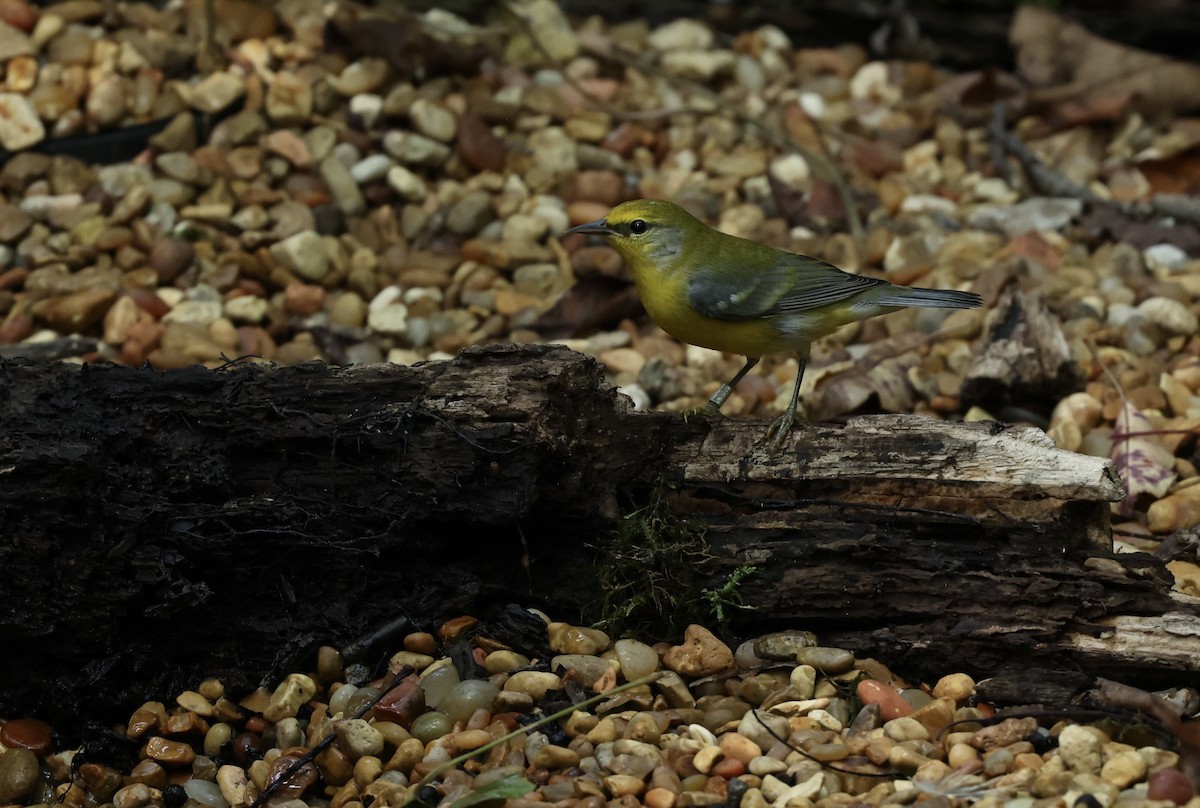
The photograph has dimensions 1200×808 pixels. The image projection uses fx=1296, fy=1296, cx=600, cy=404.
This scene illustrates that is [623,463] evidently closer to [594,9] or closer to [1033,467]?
[1033,467]

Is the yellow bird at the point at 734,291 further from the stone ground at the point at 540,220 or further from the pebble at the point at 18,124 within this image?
the pebble at the point at 18,124

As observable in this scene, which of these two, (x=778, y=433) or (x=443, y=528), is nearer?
(x=443, y=528)

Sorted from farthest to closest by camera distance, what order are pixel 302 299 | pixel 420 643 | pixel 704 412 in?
pixel 302 299
pixel 704 412
pixel 420 643

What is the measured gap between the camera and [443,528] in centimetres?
396

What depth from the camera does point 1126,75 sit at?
26.5 feet

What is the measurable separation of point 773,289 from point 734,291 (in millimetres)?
183

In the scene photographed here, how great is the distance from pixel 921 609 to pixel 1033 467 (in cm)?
55

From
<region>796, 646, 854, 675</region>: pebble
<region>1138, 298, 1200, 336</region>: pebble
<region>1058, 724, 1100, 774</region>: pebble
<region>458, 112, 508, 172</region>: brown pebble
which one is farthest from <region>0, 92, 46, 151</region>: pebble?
<region>1058, 724, 1100, 774</region>: pebble

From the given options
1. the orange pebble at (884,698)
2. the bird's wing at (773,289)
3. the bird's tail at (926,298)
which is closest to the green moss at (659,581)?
the orange pebble at (884,698)

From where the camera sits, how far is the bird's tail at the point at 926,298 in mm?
5102

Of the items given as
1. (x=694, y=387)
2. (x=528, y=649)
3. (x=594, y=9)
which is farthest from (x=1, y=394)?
(x=594, y=9)

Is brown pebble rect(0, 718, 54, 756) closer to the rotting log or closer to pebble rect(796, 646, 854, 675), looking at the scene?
the rotting log

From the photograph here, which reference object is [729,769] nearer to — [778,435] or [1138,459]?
[778,435]

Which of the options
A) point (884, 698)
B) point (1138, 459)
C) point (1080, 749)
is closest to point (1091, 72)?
point (1138, 459)
